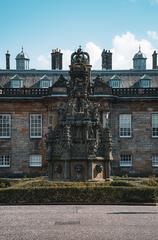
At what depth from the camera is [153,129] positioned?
44.0m

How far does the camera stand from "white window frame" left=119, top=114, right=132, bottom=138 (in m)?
43.8

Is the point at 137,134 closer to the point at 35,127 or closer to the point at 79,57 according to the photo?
the point at 35,127

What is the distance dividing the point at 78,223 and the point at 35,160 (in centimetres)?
2976

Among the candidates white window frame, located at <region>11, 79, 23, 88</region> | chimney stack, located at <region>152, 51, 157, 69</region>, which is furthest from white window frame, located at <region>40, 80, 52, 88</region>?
chimney stack, located at <region>152, 51, 157, 69</region>

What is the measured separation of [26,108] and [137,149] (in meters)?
9.83

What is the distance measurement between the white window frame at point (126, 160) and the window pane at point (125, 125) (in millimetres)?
1743

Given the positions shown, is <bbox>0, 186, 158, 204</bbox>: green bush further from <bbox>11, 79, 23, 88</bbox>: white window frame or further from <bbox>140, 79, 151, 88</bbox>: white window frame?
<bbox>11, 79, 23, 88</bbox>: white window frame

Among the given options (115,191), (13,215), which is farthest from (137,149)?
(13,215)

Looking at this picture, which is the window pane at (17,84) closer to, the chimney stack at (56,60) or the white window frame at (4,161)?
the chimney stack at (56,60)

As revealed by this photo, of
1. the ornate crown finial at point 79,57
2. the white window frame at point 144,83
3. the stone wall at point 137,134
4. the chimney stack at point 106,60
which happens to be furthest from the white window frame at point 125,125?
the ornate crown finial at point 79,57

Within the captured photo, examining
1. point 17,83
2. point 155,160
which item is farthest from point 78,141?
point 17,83

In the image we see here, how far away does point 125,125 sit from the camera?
144 ft

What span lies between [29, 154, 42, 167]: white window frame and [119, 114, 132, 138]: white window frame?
23.0ft

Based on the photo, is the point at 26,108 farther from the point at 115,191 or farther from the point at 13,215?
the point at 13,215
